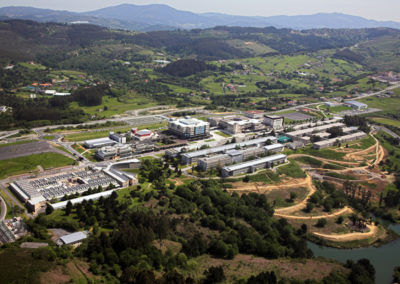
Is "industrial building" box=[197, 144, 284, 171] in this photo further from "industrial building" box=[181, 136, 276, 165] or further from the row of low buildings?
the row of low buildings

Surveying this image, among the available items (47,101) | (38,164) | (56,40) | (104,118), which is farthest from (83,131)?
(56,40)

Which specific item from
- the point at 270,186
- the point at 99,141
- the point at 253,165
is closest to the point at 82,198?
the point at 99,141

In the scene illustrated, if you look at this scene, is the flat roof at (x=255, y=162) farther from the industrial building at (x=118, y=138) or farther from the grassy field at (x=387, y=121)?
the grassy field at (x=387, y=121)

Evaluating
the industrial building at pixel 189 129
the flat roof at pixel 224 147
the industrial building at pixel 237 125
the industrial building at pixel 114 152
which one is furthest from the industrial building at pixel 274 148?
the industrial building at pixel 114 152

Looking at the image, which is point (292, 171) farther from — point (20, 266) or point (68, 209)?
point (20, 266)

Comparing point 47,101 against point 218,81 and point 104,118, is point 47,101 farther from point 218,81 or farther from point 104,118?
point 218,81
